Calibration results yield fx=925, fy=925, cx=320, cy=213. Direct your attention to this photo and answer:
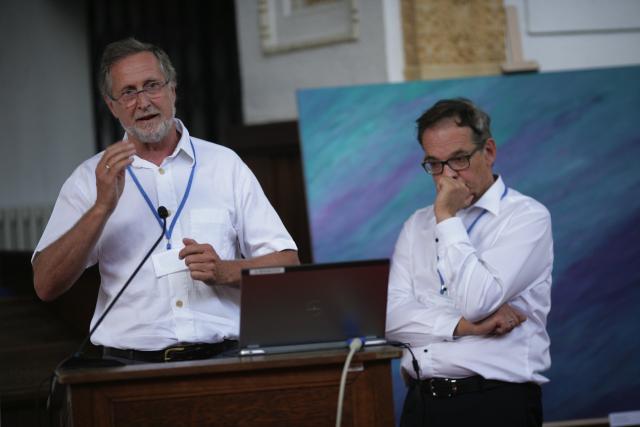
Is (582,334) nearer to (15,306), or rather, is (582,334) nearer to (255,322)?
(255,322)

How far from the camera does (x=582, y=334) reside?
4.92 metres

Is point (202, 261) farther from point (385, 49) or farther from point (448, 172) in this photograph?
point (385, 49)

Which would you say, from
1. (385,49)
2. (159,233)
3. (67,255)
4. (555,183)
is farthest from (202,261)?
(385,49)

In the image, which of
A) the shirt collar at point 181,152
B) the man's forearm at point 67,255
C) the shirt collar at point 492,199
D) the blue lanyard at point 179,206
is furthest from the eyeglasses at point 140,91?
the shirt collar at point 492,199

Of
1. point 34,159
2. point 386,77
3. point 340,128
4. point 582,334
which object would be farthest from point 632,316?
point 34,159

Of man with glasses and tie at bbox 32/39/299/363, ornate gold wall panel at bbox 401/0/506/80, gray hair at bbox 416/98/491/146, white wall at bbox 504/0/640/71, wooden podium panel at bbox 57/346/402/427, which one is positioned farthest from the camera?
white wall at bbox 504/0/640/71

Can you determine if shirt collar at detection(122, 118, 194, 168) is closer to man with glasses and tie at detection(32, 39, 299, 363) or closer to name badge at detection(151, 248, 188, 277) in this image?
man with glasses and tie at detection(32, 39, 299, 363)

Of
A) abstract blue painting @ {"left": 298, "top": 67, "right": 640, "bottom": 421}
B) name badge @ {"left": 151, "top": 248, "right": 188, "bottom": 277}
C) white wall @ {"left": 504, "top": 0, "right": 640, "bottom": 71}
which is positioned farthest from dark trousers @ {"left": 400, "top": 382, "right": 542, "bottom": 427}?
white wall @ {"left": 504, "top": 0, "right": 640, "bottom": 71}

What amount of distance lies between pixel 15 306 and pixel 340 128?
3091 millimetres

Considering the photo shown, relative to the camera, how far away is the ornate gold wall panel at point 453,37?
20.5ft

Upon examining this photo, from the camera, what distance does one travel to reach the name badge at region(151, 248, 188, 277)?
117 inches

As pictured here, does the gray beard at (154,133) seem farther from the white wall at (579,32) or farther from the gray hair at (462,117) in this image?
the white wall at (579,32)

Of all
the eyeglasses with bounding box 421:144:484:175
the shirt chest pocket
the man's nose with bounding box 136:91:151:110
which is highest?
the man's nose with bounding box 136:91:151:110

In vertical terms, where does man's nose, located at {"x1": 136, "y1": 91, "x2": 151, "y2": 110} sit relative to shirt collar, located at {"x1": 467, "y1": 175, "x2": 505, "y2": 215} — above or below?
above
